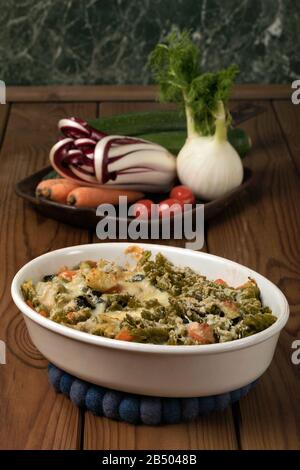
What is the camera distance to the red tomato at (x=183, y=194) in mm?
2553

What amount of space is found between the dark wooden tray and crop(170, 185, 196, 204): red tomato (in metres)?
0.06

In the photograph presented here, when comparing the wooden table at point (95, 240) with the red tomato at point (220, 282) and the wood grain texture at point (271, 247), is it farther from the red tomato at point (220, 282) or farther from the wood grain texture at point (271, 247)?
the red tomato at point (220, 282)

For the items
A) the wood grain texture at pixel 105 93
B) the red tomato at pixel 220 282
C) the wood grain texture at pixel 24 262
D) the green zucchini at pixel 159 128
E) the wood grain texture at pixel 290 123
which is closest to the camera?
the wood grain texture at pixel 24 262

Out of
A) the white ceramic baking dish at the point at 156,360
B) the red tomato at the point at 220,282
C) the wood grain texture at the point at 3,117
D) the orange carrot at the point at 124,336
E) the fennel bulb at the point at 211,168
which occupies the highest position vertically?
the wood grain texture at the point at 3,117

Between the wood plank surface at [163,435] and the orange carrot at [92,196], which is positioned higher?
the orange carrot at [92,196]

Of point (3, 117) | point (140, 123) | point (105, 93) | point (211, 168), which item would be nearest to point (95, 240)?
point (211, 168)

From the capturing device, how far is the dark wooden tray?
8.05 ft

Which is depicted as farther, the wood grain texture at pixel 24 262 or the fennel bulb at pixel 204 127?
the fennel bulb at pixel 204 127

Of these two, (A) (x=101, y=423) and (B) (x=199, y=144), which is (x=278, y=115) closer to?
(B) (x=199, y=144)

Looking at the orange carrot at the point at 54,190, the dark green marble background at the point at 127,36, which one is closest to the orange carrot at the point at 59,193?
the orange carrot at the point at 54,190

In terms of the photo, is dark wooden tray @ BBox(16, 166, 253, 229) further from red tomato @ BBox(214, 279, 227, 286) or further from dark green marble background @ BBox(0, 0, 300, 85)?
dark green marble background @ BBox(0, 0, 300, 85)

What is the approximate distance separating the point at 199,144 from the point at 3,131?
788 millimetres

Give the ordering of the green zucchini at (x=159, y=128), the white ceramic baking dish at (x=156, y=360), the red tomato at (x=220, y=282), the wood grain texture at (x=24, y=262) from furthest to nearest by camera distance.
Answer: the green zucchini at (x=159, y=128) → the red tomato at (x=220, y=282) → the wood grain texture at (x=24, y=262) → the white ceramic baking dish at (x=156, y=360)

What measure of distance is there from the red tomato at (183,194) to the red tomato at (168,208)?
1.4 inches
